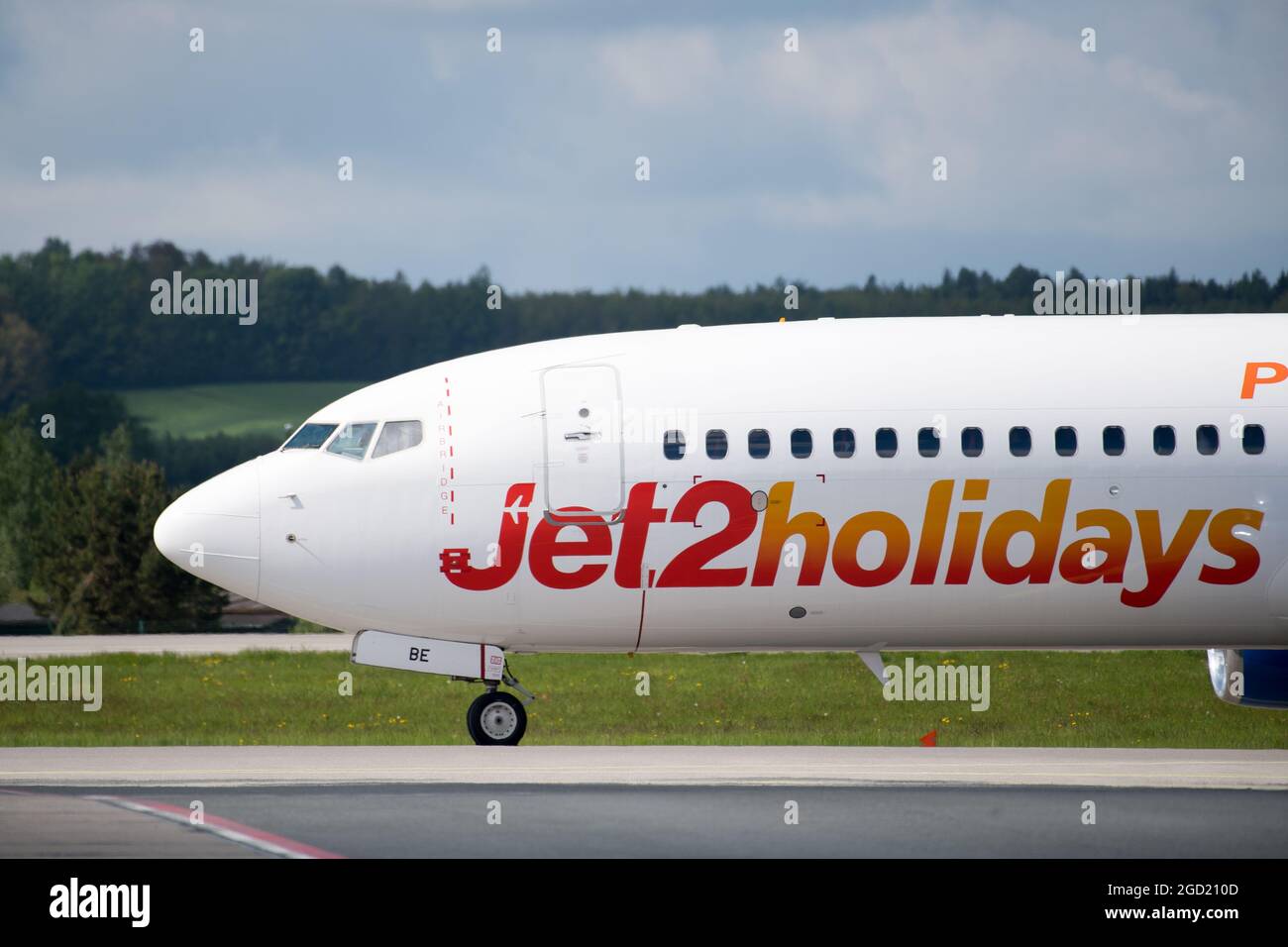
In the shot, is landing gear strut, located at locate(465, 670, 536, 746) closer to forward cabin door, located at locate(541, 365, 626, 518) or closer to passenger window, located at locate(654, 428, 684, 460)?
forward cabin door, located at locate(541, 365, 626, 518)

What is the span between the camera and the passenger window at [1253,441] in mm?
23625

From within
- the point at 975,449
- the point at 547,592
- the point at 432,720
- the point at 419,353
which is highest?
the point at 419,353

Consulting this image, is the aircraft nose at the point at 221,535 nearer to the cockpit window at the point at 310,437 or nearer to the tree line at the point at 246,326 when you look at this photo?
the cockpit window at the point at 310,437

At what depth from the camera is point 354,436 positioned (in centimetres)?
2380

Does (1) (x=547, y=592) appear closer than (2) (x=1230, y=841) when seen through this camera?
No

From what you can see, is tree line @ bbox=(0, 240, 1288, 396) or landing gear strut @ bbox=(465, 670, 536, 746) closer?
landing gear strut @ bbox=(465, 670, 536, 746)

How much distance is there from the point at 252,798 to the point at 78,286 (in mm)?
114805

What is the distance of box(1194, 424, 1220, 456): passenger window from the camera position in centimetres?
2358

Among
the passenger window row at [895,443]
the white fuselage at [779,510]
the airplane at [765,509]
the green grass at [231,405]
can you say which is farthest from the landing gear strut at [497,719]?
the green grass at [231,405]

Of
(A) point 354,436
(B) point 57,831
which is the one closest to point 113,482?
(A) point 354,436

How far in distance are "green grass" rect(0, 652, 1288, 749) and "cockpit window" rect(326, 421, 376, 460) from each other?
648 cm

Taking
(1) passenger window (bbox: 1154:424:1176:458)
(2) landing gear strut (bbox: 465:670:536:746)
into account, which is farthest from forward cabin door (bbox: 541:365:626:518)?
(1) passenger window (bbox: 1154:424:1176:458)
